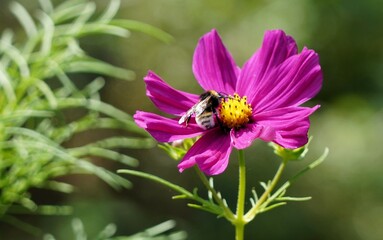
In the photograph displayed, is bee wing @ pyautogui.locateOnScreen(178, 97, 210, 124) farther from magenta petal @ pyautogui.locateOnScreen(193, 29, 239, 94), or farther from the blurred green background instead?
the blurred green background

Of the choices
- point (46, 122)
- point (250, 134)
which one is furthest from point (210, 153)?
point (46, 122)

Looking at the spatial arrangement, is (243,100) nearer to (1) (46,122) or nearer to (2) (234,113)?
(2) (234,113)

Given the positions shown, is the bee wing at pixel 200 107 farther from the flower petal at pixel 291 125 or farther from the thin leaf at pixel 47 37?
the thin leaf at pixel 47 37

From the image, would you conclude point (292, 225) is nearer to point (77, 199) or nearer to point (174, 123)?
point (77, 199)

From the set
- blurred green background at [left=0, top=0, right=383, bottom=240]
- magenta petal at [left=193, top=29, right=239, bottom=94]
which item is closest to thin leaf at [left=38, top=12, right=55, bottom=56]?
magenta petal at [left=193, top=29, right=239, bottom=94]

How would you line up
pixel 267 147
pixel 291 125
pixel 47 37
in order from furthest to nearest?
pixel 267 147, pixel 47 37, pixel 291 125
